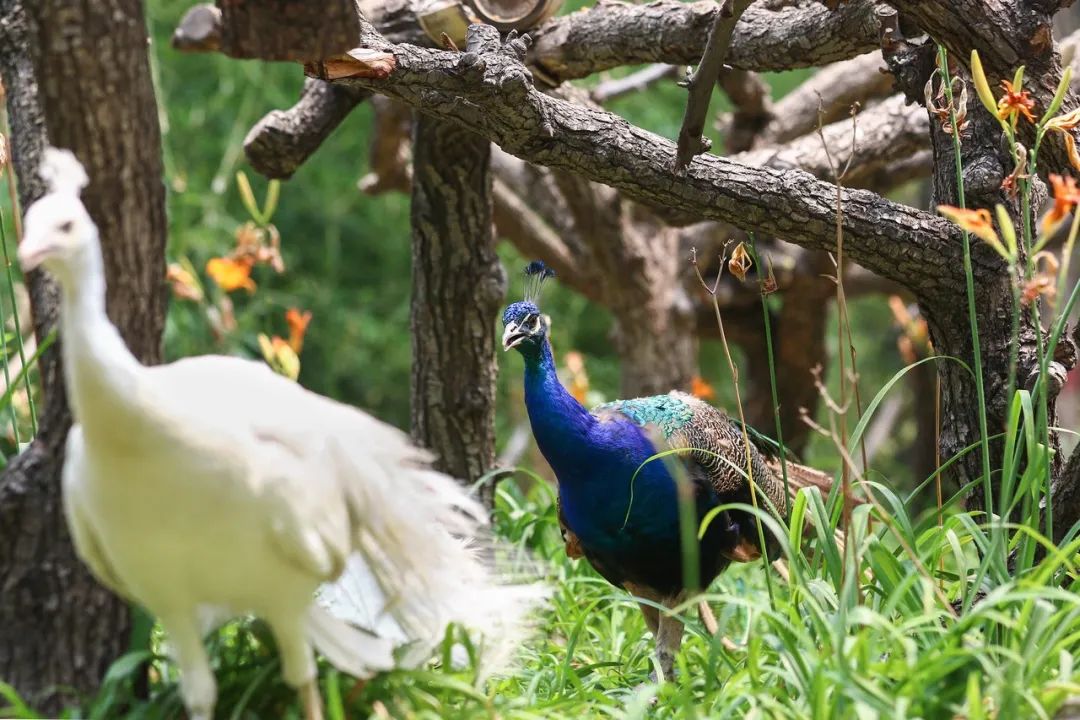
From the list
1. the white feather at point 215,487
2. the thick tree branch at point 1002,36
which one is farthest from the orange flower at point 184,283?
the thick tree branch at point 1002,36

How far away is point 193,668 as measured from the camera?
5.09ft

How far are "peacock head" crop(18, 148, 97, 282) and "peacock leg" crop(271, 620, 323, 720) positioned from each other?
0.54 m

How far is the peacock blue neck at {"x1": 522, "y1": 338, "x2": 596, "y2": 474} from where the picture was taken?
2484 millimetres

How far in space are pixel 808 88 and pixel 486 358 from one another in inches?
70.1

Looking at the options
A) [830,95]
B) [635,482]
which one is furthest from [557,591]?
[830,95]

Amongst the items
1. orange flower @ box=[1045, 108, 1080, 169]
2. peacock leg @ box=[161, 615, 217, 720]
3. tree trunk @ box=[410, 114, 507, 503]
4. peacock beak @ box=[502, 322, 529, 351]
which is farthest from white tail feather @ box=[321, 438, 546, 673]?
tree trunk @ box=[410, 114, 507, 503]

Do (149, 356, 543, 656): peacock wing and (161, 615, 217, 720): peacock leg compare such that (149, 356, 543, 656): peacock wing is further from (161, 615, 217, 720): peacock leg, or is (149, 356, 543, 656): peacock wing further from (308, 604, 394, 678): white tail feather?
(161, 615, 217, 720): peacock leg

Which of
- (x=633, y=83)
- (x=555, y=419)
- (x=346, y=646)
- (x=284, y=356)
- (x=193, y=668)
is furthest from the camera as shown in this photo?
(x=633, y=83)

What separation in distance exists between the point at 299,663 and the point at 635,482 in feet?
3.57

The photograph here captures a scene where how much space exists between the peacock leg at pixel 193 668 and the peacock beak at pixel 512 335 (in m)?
1.11

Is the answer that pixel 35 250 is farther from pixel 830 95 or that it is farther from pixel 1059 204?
pixel 830 95

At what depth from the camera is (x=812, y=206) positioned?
2311 mm

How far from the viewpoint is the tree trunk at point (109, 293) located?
1643mm

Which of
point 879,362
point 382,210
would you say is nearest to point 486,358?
point 382,210
